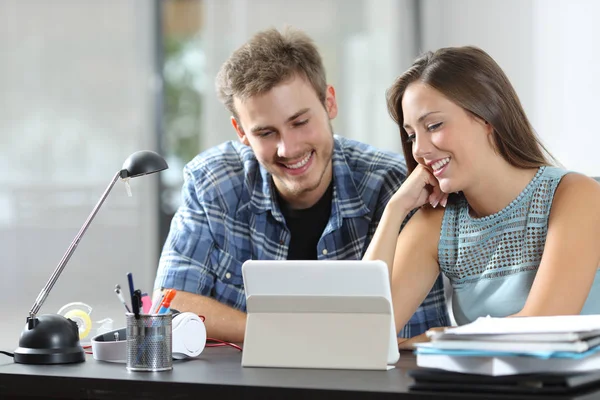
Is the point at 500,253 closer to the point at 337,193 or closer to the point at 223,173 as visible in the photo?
the point at 337,193

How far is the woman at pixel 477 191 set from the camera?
1.84 meters

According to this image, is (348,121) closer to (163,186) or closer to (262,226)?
(163,186)

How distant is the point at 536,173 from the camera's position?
6.25 ft

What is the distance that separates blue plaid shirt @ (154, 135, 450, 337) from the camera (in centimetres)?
224

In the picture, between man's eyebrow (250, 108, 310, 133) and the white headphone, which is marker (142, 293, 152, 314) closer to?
the white headphone

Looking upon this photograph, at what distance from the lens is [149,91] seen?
430 cm

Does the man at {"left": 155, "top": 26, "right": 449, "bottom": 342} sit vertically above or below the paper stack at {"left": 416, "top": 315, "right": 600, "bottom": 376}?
above

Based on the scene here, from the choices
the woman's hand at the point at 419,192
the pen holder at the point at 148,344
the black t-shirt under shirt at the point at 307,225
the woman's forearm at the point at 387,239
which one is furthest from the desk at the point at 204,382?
the black t-shirt under shirt at the point at 307,225

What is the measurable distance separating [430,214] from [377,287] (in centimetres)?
79

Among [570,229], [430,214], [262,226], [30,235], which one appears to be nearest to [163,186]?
[30,235]

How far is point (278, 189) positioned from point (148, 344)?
1.09m

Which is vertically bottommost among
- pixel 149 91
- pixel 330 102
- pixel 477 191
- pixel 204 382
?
pixel 204 382

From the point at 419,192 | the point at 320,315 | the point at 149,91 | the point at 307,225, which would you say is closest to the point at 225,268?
the point at 307,225

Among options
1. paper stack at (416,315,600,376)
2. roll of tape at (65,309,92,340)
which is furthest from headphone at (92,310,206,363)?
paper stack at (416,315,600,376)
